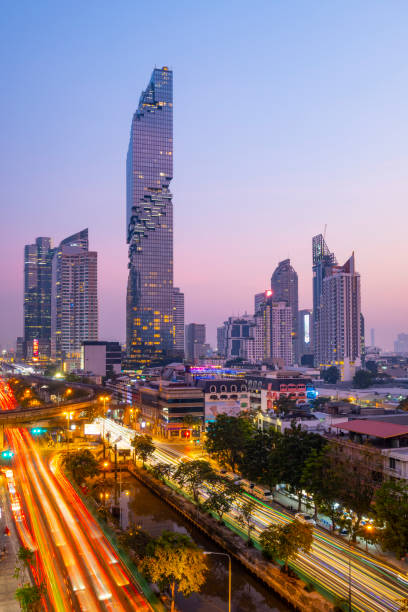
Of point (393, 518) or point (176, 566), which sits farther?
point (393, 518)

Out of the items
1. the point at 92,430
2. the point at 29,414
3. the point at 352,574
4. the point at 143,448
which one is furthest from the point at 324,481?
the point at 92,430

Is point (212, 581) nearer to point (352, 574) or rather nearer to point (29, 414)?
point (352, 574)

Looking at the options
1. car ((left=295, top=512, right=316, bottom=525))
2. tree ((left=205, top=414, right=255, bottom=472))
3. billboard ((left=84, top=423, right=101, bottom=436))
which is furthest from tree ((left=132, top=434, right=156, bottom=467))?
car ((left=295, top=512, right=316, bottom=525))

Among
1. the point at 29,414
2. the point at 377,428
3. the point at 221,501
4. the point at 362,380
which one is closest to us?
the point at 221,501

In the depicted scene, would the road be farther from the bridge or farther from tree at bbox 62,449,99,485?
the bridge

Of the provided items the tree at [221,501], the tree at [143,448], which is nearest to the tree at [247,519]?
the tree at [221,501]

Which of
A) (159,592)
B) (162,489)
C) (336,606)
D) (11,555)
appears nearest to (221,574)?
(159,592)
